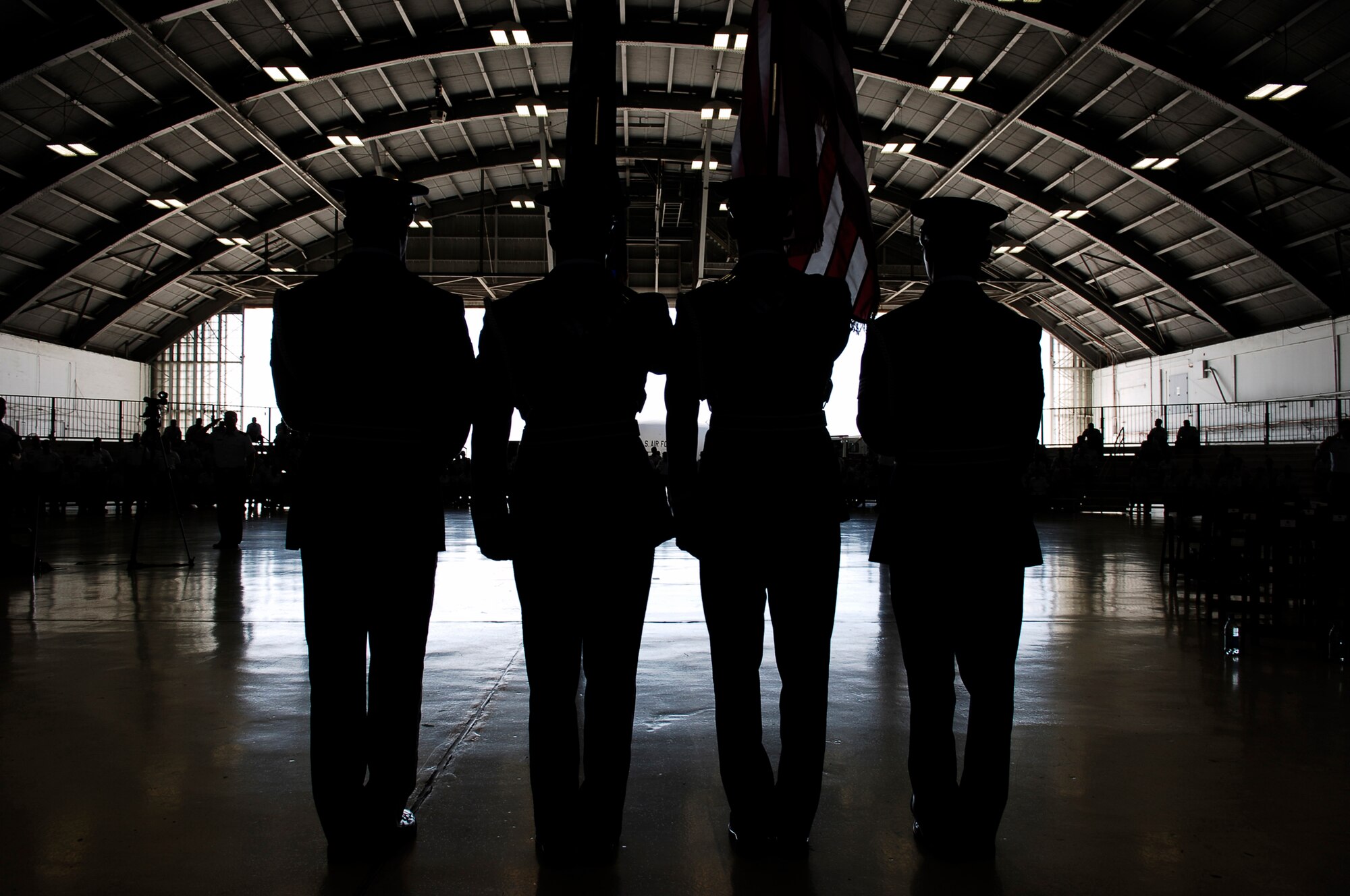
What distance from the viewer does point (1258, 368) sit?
2781 centimetres

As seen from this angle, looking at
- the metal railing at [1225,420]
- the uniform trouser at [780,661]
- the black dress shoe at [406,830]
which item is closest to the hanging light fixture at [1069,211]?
the metal railing at [1225,420]

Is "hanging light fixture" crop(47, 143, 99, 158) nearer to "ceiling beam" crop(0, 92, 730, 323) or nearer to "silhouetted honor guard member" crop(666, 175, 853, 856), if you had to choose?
"ceiling beam" crop(0, 92, 730, 323)

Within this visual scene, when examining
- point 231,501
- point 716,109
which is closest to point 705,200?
point 716,109

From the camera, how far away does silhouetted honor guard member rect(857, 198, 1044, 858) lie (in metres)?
2.70

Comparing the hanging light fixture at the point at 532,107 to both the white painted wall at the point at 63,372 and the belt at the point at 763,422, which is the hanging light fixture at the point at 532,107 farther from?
the belt at the point at 763,422

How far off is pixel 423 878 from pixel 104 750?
5.90 feet

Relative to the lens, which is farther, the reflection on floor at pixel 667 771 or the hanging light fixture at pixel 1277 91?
the hanging light fixture at pixel 1277 91

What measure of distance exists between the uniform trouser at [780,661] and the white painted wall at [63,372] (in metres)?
29.3

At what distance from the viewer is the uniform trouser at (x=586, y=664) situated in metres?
2.61

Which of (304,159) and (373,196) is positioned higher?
(304,159)

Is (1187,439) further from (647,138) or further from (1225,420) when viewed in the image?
(647,138)

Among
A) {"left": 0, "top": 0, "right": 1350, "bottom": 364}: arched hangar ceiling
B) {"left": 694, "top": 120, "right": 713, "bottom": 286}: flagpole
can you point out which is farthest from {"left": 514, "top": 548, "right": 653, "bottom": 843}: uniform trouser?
A: {"left": 694, "top": 120, "right": 713, "bottom": 286}: flagpole

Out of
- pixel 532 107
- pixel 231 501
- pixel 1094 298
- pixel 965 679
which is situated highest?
pixel 532 107

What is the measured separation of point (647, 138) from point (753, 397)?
26426mm
